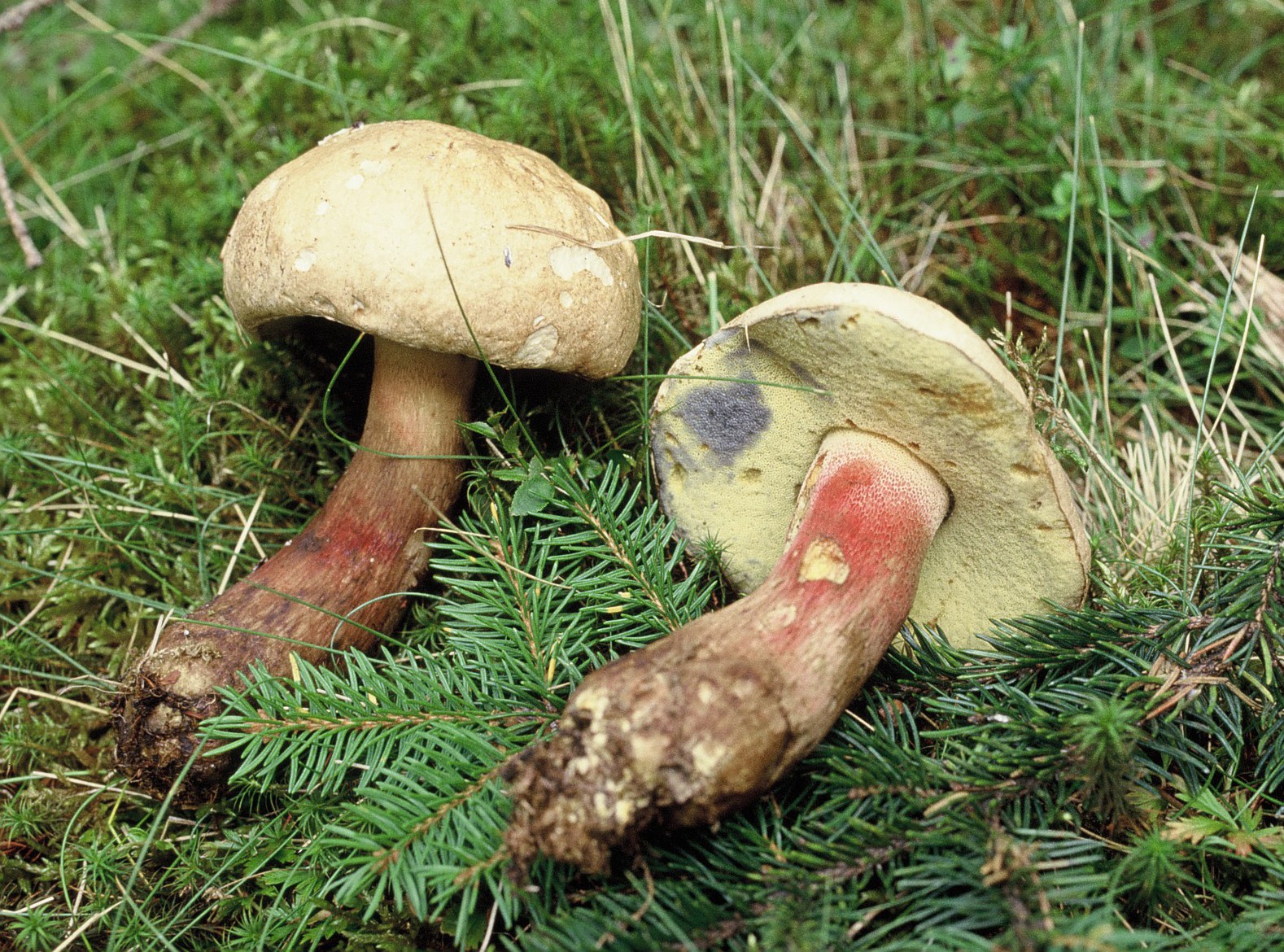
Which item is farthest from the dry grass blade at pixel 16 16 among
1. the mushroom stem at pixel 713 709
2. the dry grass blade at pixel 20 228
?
the mushroom stem at pixel 713 709

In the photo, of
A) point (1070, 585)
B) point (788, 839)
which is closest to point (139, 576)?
point (788, 839)

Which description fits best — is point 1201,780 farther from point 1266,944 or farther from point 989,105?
point 989,105

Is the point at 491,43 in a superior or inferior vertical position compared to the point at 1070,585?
superior

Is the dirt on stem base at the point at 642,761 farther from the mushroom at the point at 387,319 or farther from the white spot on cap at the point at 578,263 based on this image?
the white spot on cap at the point at 578,263

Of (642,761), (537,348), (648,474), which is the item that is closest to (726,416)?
(648,474)

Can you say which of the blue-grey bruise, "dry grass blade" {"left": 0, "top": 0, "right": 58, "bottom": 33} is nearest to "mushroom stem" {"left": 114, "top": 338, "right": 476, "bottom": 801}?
the blue-grey bruise

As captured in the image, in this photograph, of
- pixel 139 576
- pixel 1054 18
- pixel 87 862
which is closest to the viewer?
pixel 87 862

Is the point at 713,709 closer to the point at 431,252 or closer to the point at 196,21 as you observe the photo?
the point at 431,252
